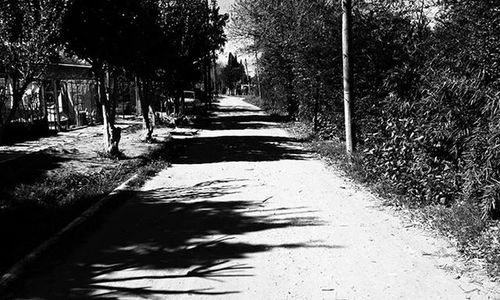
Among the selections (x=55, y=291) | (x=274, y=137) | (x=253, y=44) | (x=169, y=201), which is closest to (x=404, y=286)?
(x=55, y=291)

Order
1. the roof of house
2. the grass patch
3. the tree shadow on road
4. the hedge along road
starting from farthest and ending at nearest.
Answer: the roof of house
the grass patch
the tree shadow on road
the hedge along road

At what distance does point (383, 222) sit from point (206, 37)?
77.2 feet

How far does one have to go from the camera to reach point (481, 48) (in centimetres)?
629

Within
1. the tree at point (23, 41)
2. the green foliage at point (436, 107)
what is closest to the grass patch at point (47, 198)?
the tree at point (23, 41)

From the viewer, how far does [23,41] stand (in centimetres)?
722

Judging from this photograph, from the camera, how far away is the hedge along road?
4.40 metres

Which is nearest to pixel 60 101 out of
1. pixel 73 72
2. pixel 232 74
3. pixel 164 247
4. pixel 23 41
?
pixel 73 72

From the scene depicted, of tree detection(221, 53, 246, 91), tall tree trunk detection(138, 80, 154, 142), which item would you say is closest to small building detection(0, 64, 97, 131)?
tall tree trunk detection(138, 80, 154, 142)

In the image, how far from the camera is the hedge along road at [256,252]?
4402 millimetres

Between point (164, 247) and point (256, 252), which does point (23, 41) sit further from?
point (256, 252)

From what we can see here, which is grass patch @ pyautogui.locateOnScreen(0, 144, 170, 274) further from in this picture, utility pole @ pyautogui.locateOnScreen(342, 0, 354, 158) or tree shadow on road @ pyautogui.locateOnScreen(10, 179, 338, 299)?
utility pole @ pyautogui.locateOnScreen(342, 0, 354, 158)

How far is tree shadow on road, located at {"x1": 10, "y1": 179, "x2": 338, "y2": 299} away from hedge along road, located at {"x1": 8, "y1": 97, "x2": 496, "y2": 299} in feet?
0.04

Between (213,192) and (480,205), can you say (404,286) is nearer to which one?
(480,205)

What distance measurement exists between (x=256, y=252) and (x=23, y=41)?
15.4 ft
